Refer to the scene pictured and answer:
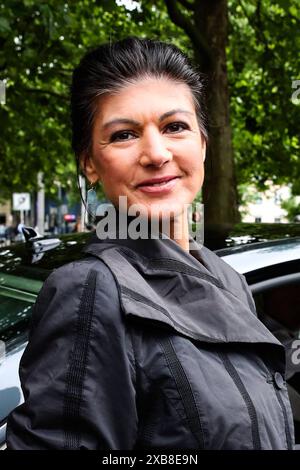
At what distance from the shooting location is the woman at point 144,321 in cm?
97

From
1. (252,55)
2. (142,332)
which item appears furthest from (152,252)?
(252,55)

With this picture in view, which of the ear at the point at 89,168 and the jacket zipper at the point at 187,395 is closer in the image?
the jacket zipper at the point at 187,395

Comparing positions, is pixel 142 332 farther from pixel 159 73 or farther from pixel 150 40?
pixel 150 40

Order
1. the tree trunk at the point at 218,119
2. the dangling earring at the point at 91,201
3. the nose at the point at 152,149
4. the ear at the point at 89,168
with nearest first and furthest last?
the nose at the point at 152,149, the ear at the point at 89,168, the dangling earring at the point at 91,201, the tree trunk at the point at 218,119

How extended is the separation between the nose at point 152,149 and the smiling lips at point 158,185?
1.3 inches

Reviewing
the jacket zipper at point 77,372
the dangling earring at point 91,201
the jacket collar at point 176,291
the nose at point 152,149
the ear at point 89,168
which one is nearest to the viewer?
the jacket zipper at point 77,372

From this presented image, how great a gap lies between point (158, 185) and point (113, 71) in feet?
0.86

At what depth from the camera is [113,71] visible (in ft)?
4.08

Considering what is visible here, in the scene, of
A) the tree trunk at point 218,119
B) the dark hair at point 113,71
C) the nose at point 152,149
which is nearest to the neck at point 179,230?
the nose at point 152,149

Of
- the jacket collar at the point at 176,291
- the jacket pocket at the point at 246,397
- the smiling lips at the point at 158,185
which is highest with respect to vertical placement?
the smiling lips at the point at 158,185

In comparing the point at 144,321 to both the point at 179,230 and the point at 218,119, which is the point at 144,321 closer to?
the point at 179,230

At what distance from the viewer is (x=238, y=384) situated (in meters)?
1.10

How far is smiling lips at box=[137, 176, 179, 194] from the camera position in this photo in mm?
1207

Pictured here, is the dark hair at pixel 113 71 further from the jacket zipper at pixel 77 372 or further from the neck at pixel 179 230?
the jacket zipper at pixel 77 372
